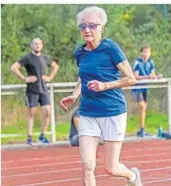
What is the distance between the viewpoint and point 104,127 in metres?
7.00

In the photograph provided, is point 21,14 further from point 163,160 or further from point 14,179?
point 14,179

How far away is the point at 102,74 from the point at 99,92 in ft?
0.55

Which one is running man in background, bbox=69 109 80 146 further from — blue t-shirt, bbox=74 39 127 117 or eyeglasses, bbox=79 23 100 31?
eyeglasses, bbox=79 23 100 31

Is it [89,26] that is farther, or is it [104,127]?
[104,127]

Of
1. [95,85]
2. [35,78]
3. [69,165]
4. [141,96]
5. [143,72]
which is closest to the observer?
[95,85]

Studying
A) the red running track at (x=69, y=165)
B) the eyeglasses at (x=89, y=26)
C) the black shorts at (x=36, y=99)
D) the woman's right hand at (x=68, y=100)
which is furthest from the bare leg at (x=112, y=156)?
the black shorts at (x=36, y=99)

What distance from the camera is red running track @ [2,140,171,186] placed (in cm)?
961

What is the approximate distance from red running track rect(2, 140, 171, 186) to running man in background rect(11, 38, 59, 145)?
0.65 metres

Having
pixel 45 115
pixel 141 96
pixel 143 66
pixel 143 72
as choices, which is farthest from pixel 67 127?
pixel 45 115

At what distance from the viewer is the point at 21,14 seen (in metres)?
20.0

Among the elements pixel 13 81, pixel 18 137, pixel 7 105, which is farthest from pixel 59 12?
pixel 18 137

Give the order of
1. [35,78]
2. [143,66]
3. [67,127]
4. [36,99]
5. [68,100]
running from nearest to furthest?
[68,100]
[35,78]
[36,99]
[143,66]
[67,127]

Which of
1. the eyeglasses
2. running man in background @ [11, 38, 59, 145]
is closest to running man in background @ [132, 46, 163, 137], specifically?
running man in background @ [11, 38, 59, 145]

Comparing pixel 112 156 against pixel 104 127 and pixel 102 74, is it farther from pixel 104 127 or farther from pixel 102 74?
pixel 102 74
